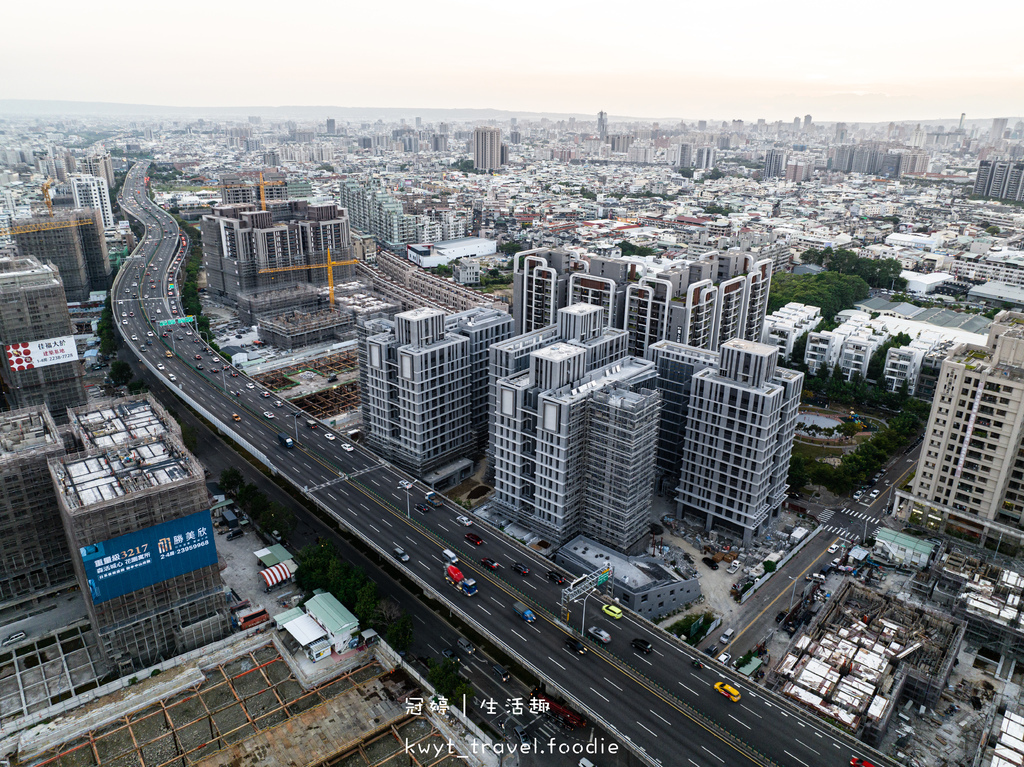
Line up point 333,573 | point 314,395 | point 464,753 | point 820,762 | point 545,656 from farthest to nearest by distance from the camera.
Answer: point 314,395
point 333,573
point 545,656
point 464,753
point 820,762

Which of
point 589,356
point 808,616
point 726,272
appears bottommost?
point 808,616

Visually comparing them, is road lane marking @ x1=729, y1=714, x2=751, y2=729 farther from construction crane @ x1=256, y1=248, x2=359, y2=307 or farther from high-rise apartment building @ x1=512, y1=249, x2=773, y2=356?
construction crane @ x1=256, y1=248, x2=359, y2=307

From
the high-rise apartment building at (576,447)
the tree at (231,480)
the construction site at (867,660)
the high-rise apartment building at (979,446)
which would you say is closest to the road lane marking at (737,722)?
the construction site at (867,660)

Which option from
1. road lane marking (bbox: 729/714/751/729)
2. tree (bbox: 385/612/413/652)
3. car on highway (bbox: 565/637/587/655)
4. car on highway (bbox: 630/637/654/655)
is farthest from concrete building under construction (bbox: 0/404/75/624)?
road lane marking (bbox: 729/714/751/729)

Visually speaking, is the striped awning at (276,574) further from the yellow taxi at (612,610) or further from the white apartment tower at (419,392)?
the yellow taxi at (612,610)

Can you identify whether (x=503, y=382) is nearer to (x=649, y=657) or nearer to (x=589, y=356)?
(x=589, y=356)

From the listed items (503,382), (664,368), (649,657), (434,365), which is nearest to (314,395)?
(434,365)
